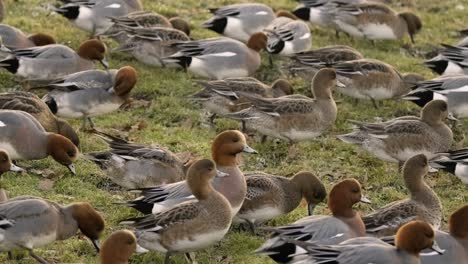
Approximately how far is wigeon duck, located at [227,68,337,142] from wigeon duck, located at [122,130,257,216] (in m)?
1.65

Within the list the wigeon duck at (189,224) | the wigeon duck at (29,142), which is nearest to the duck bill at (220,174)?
the wigeon duck at (189,224)

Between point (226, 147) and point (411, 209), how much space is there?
5.02 feet

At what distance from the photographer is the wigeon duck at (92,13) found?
12.1 meters

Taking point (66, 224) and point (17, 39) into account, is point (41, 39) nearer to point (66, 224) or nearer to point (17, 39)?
point (17, 39)

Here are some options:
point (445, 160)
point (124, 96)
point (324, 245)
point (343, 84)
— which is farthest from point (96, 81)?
point (324, 245)

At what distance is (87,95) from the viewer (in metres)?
9.95

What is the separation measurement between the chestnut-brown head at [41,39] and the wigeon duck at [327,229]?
5116 mm

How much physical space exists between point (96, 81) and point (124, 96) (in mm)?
324

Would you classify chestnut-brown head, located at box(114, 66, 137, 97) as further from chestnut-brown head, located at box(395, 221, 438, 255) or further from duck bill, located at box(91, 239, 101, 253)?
chestnut-brown head, located at box(395, 221, 438, 255)

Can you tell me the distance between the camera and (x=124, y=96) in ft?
33.4

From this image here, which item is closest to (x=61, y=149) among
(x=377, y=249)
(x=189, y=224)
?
(x=189, y=224)

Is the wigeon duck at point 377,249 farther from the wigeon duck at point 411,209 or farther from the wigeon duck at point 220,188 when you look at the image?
the wigeon duck at point 220,188

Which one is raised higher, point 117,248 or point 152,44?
point 117,248

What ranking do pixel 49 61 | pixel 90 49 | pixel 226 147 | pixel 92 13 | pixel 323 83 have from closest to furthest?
pixel 226 147 → pixel 323 83 → pixel 49 61 → pixel 90 49 → pixel 92 13
